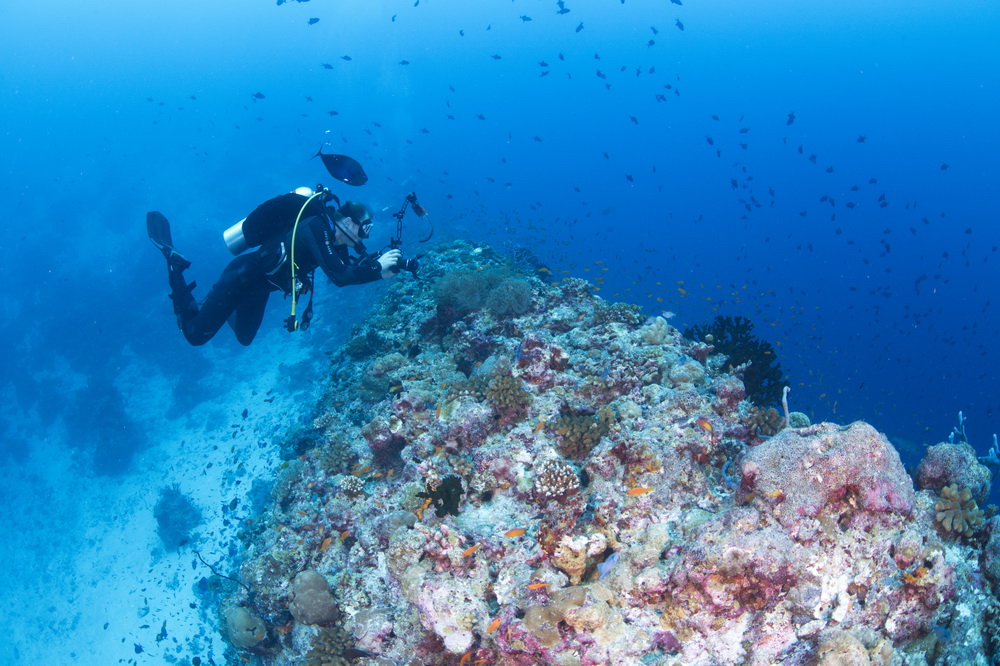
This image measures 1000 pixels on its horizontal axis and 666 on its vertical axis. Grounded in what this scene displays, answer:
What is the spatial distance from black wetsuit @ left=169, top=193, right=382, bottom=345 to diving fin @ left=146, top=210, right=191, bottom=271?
0.63ft

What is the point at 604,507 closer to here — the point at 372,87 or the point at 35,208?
the point at 35,208

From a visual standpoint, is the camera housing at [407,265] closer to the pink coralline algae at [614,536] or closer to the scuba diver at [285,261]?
the scuba diver at [285,261]

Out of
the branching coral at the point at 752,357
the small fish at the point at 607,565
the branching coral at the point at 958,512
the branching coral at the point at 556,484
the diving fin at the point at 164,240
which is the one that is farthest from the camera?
the diving fin at the point at 164,240

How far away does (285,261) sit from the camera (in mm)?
7930

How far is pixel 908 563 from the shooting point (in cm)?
448

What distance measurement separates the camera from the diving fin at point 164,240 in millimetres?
8672

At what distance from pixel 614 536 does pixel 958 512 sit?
11.0 ft

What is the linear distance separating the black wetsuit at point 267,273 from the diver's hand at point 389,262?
0.09 m

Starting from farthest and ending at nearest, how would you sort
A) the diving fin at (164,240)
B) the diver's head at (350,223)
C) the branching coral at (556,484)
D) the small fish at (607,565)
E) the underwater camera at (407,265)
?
1. the diving fin at (164,240)
2. the diver's head at (350,223)
3. the underwater camera at (407,265)
4. the branching coral at (556,484)
5. the small fish at (607,565)

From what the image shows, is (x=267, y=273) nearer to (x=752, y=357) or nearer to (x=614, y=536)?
(x=614, y=536)

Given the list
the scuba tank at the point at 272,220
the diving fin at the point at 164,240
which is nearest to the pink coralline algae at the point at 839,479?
the scuba tank at the point at 272,220

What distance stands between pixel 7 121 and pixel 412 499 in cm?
10091

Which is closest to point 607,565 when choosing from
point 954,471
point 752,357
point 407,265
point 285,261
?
point 954,471

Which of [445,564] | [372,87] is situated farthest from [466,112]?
[445,564]
